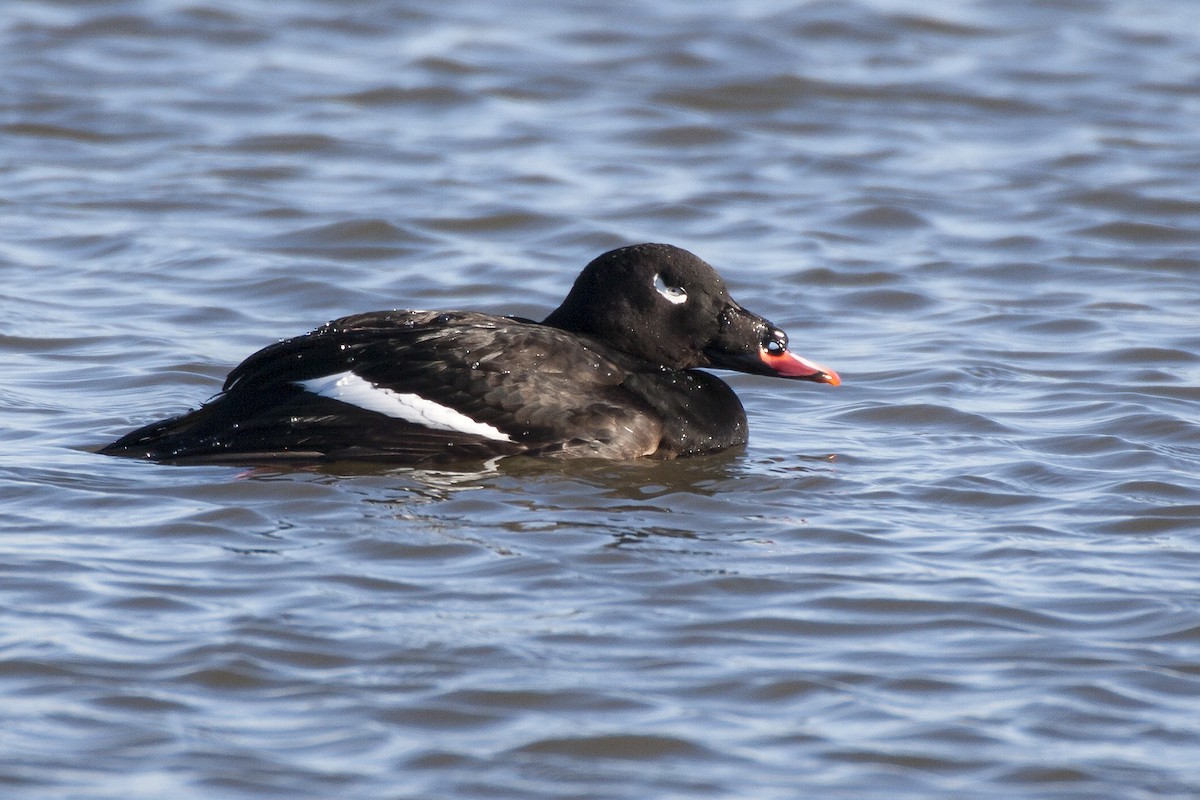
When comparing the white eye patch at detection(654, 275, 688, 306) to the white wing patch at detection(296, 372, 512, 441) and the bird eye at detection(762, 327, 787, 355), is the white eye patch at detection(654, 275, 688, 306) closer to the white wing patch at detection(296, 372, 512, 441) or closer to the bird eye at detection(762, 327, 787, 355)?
the bird eye at detection(762, 327, 787, 355)

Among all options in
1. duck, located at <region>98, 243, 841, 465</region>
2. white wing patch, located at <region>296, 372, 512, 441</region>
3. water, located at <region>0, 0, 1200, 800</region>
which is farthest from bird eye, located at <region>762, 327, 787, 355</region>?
white wing patch, located at <region>296, 372, 512, 441</region>

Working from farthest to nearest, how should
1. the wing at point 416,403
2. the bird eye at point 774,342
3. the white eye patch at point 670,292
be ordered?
the bird eye at point 774,342 → the white eye patch at point 670,292 → the wing at point 416,403

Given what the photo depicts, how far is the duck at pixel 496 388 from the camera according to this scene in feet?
21.0

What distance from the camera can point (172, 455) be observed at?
6.43m

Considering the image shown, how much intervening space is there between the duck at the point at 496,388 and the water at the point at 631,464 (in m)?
A: 0.14

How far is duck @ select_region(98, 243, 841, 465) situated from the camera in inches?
252

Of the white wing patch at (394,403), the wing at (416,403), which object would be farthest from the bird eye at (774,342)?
the white wing patch at (394,403)

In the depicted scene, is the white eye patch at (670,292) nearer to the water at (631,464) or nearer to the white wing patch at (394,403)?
the water at (631,464)

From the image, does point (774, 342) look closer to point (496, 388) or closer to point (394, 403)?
point (496, 388)

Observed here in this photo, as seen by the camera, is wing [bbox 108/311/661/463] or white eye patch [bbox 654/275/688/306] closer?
wing [bbox 108/311/661/463]

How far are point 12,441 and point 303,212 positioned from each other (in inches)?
166

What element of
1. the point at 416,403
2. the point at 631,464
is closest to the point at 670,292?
the point at 631,464

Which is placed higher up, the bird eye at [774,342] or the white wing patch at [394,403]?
the bird eye at [774,342]

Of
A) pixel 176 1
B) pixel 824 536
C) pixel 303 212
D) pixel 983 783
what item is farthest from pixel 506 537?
pixel 176 1
